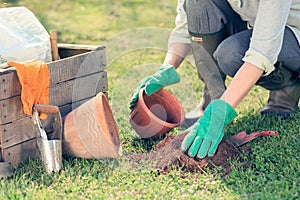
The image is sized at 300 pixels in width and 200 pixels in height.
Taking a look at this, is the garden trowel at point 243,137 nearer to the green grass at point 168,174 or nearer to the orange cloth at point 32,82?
the green grass at point 168,174

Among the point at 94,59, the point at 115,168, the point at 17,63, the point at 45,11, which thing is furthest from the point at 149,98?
the point at 45,11

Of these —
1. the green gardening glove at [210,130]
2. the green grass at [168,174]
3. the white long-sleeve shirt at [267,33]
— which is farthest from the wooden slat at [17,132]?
the white long-sleeve shirt at [267,33]

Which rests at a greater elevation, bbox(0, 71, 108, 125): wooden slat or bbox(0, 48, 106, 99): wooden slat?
bbox(0, 48, 106, 99): wooden slat

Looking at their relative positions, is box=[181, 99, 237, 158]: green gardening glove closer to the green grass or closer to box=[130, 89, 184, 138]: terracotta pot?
the green grass

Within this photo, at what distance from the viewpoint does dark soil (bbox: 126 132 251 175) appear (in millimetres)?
2188

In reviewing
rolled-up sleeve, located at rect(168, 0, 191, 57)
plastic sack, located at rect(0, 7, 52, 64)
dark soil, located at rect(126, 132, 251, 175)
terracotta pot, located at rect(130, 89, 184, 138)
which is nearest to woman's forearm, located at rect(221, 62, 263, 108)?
dark soil, located at rect(126, 132, 251, 175)

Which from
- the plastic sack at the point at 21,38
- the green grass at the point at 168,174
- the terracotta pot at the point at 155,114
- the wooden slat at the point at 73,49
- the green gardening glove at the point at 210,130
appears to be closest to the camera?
the green grass at the point at 168,174

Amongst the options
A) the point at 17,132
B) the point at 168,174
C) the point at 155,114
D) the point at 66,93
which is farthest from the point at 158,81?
the point at 17,132

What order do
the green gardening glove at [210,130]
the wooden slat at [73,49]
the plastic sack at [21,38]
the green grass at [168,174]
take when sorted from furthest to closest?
the wooden slat at [73,49]
the plastic sack at [21,38]
the green gardening glove at [210,130]
the green grass at [168,174]

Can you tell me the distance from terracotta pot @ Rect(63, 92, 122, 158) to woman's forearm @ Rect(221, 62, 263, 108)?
0.46m

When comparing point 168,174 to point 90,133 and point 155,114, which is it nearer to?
point 90,133

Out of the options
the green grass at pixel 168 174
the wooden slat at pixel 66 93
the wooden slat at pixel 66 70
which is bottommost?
the green grass at pixel 168 174

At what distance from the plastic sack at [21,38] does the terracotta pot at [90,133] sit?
0.97 ft

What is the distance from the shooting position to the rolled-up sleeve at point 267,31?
2139 millimetres
